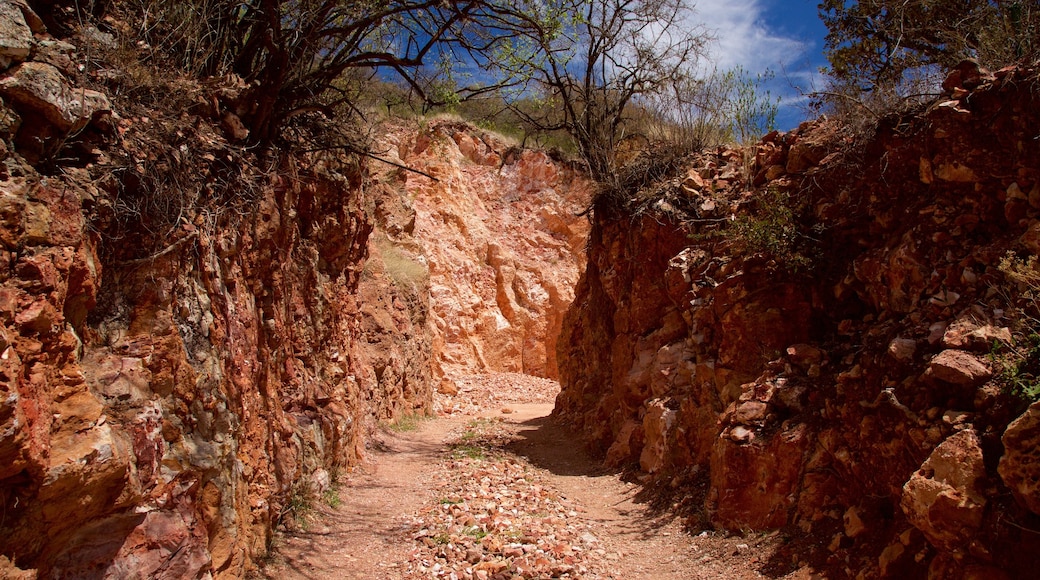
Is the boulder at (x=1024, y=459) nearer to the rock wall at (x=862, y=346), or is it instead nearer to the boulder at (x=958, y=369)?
the rock wall at (x=862, y=346)

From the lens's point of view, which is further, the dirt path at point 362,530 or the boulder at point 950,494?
the dirt path at point 362,530

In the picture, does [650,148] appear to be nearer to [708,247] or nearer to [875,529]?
[708,247]

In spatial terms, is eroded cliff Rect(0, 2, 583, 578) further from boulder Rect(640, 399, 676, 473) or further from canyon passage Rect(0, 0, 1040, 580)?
boulder Rect(640, 399, 676, 473)

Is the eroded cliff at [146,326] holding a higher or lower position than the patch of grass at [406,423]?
higher

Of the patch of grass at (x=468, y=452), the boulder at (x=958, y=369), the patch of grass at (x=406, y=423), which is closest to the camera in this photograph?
the boulder at (x=958, y=369)

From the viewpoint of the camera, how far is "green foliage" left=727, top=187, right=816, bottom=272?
5617 mm

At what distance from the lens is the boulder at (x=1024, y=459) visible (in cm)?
284

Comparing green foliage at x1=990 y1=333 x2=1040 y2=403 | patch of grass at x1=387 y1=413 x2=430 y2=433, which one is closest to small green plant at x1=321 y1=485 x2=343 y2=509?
patch of grass at x1=387 y1=413 x2=430 y2=433

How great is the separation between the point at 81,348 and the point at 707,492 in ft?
15.4

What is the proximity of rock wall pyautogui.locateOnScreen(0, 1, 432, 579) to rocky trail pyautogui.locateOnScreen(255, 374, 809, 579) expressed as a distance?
0.58 meters

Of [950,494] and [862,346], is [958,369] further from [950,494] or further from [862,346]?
[862,346]

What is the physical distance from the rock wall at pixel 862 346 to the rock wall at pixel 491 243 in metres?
12.2

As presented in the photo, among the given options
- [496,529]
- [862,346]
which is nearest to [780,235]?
[862,346]

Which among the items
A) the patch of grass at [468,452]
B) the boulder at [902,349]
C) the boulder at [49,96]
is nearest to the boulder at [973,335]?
the boulder at [902,349]
